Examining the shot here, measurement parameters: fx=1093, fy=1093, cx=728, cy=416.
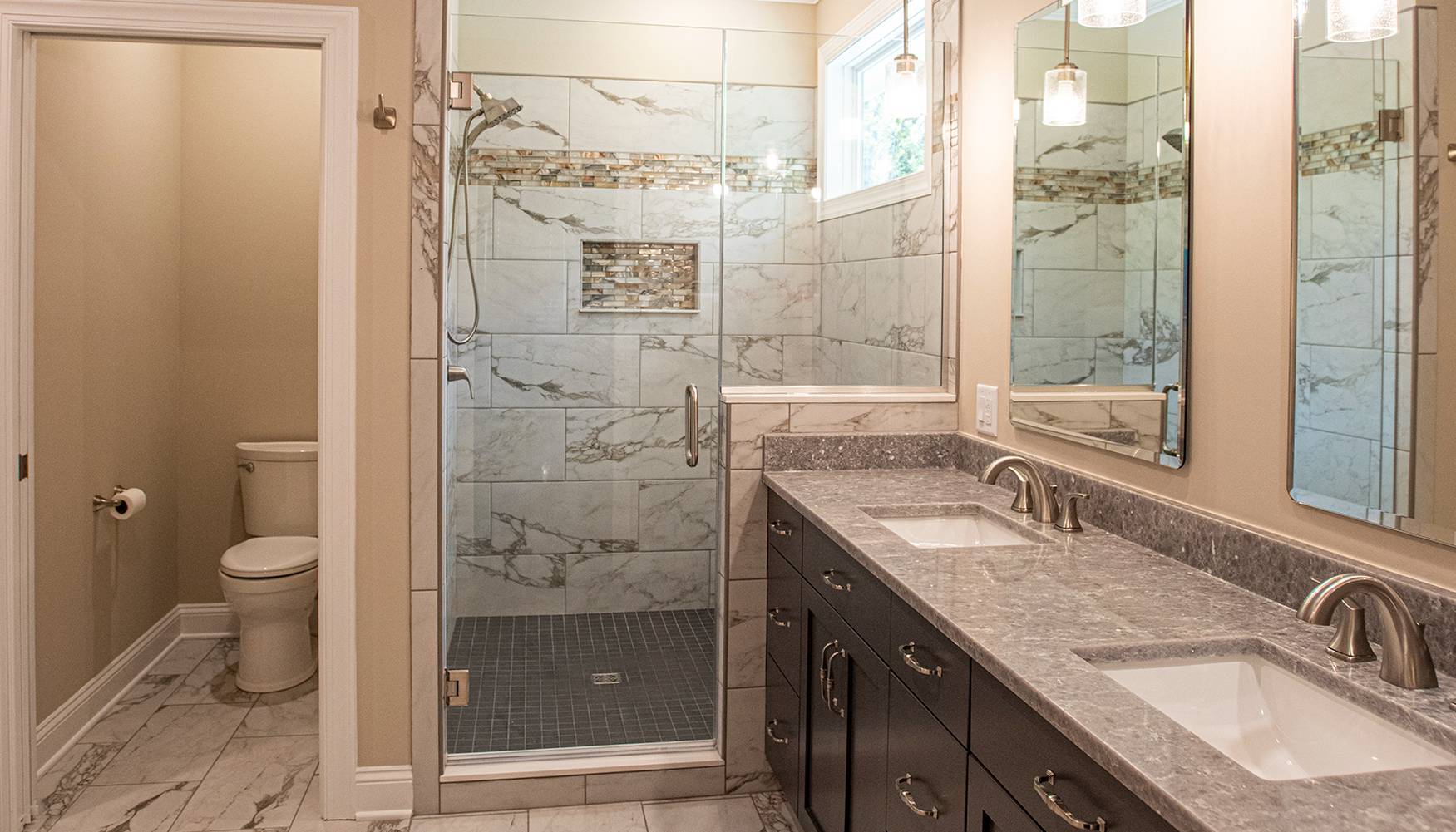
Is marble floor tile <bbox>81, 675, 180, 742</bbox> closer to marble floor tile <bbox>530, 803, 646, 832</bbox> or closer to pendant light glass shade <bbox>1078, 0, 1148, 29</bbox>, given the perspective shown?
marble floor tile <bbox>530, 803, 646, 832</bbox>

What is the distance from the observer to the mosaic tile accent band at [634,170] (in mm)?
2814

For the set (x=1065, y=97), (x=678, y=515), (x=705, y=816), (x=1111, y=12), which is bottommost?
(x=705, y=816)

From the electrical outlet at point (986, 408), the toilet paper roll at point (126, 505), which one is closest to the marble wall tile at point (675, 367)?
the electrical outlet at point (986, 408)

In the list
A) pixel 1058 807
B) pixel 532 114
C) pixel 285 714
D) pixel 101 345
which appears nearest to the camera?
pixel 1058 807

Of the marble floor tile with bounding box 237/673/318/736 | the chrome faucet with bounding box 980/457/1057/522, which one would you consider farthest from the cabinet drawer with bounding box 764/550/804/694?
the marble floor tile with bounding box 237/673/318/736

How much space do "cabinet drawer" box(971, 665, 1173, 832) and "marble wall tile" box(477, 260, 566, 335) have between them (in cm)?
168

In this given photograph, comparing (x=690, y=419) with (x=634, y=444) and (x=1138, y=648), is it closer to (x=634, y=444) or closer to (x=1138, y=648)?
(x=634, y=444)

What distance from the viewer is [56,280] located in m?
3.15

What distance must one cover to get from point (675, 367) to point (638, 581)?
59 cm

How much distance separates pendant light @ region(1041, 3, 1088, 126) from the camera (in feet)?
7.58

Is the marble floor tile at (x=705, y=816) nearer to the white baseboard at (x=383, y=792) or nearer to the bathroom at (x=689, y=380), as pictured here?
the bathroom at (x=689, y=380)

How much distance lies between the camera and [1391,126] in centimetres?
145

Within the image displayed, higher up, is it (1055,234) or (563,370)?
(1055,234)

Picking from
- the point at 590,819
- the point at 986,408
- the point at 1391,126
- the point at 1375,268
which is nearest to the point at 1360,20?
the point at 1391,126
